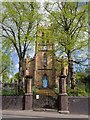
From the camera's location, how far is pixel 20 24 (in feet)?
44.9

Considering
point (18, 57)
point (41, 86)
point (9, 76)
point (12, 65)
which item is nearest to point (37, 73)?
point (41, 86)

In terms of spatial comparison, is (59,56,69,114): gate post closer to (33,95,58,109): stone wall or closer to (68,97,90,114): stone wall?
(68,97,90,114): stone wall

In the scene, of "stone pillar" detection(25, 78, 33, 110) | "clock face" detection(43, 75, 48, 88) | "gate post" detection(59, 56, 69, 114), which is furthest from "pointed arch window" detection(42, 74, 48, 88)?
"gate post" detection(59, 56, 69, 114)

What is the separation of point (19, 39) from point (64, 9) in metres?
3.29

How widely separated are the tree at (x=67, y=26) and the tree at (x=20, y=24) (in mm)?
1112

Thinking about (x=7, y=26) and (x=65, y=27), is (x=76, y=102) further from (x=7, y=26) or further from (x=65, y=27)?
(x=7, y=26)

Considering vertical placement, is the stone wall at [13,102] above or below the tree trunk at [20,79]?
below

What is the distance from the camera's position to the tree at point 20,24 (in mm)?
13453

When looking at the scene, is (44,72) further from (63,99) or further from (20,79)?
(63,99)

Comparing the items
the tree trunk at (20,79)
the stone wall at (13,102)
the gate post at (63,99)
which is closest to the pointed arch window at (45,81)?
the tree trunk at (20,79)

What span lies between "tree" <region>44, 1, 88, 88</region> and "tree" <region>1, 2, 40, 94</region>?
1112mm

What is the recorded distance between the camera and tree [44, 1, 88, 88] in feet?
42.3

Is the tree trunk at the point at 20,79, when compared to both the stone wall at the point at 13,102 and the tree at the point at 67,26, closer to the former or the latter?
the stone wall at the point at 13,102

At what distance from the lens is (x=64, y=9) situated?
13.1 meters
